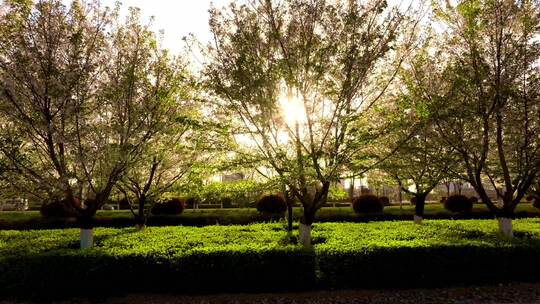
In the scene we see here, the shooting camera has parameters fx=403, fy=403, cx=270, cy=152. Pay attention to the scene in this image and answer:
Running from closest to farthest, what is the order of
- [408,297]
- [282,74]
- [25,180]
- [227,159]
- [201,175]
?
[408,297] → [282,74] → [25,180] → [227,159] → [201,175]

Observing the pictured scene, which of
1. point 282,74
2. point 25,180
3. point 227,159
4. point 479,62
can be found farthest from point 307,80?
point 25,180

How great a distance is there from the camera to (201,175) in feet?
40.4

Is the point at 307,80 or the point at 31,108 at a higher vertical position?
the point at 307,80

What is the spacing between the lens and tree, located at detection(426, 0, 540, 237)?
10172 mm

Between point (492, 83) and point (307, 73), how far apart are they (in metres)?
5.07

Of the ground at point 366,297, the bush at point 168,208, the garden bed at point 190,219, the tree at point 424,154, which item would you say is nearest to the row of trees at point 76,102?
the ground at point 366,297

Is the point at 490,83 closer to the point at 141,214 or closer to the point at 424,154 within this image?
the point at 424,154

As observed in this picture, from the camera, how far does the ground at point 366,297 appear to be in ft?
25.8

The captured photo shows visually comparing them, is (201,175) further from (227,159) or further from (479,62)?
(479,62)

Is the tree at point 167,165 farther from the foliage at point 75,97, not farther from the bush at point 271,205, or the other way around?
the bush at point 271,205

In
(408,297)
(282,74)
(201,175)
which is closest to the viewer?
(408,297)

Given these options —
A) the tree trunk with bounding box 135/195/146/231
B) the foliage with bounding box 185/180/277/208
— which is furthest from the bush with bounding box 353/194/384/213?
the foliage with bounding box 185/180/277/208

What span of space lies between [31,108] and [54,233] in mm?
6450

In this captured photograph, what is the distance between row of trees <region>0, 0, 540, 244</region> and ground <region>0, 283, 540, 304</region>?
2478mm
